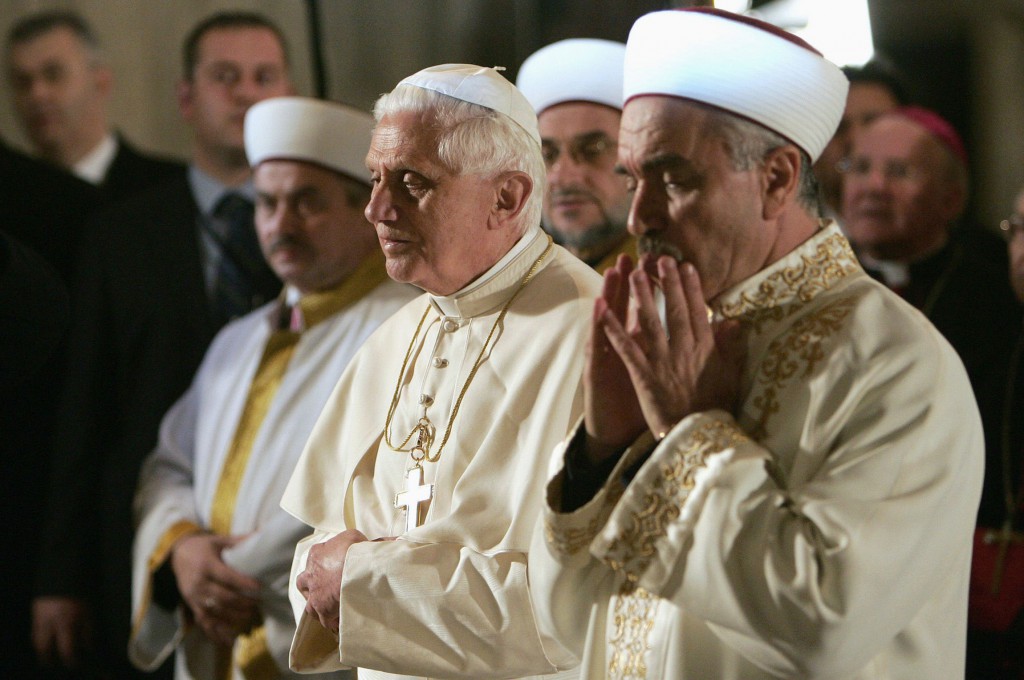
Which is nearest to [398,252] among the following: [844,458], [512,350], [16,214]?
[512,350]

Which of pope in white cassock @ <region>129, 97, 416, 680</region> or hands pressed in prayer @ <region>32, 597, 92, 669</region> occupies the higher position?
pope in white cassock @ <region>129, 97, 416, 680</region>

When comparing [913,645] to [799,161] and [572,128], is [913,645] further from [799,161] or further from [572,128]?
[572,128]

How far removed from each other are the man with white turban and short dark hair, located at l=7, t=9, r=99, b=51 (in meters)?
3.09

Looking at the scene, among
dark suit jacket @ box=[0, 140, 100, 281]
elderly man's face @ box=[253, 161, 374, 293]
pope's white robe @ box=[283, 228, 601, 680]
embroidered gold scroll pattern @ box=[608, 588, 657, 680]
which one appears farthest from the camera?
dark suit jacket @ box=[0, 140, 100, 281]

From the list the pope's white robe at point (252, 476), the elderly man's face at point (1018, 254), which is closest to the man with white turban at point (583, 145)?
the pope's white robe at point (252, 476)

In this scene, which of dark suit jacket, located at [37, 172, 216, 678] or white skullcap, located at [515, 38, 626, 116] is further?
dark suit jacket, located at [37, 172, 216, 678]

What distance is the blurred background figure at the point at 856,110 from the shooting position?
17.5ft

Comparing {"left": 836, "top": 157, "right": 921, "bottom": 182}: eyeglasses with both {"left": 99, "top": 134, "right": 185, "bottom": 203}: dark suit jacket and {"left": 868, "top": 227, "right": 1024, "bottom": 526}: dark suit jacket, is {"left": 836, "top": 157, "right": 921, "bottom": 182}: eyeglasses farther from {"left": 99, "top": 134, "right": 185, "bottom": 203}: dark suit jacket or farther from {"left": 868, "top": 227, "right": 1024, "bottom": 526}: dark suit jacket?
{"left": 99, "top": 134, "right": 185, "bottom": 203}: dark suit jacket

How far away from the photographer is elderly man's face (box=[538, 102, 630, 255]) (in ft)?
13.1

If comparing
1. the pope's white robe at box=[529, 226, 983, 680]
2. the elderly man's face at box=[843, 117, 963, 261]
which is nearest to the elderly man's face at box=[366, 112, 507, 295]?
the pope's white robe at box=[529, 226, 983, 680]

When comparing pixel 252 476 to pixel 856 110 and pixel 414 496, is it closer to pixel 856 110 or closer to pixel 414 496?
pixel 414 496

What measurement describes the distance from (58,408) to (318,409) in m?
2.20

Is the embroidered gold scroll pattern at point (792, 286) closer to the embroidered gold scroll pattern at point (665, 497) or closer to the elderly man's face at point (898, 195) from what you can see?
the embroidered gold scroll pattern at point (665, 497)

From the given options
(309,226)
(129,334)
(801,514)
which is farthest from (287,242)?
(801,514)
